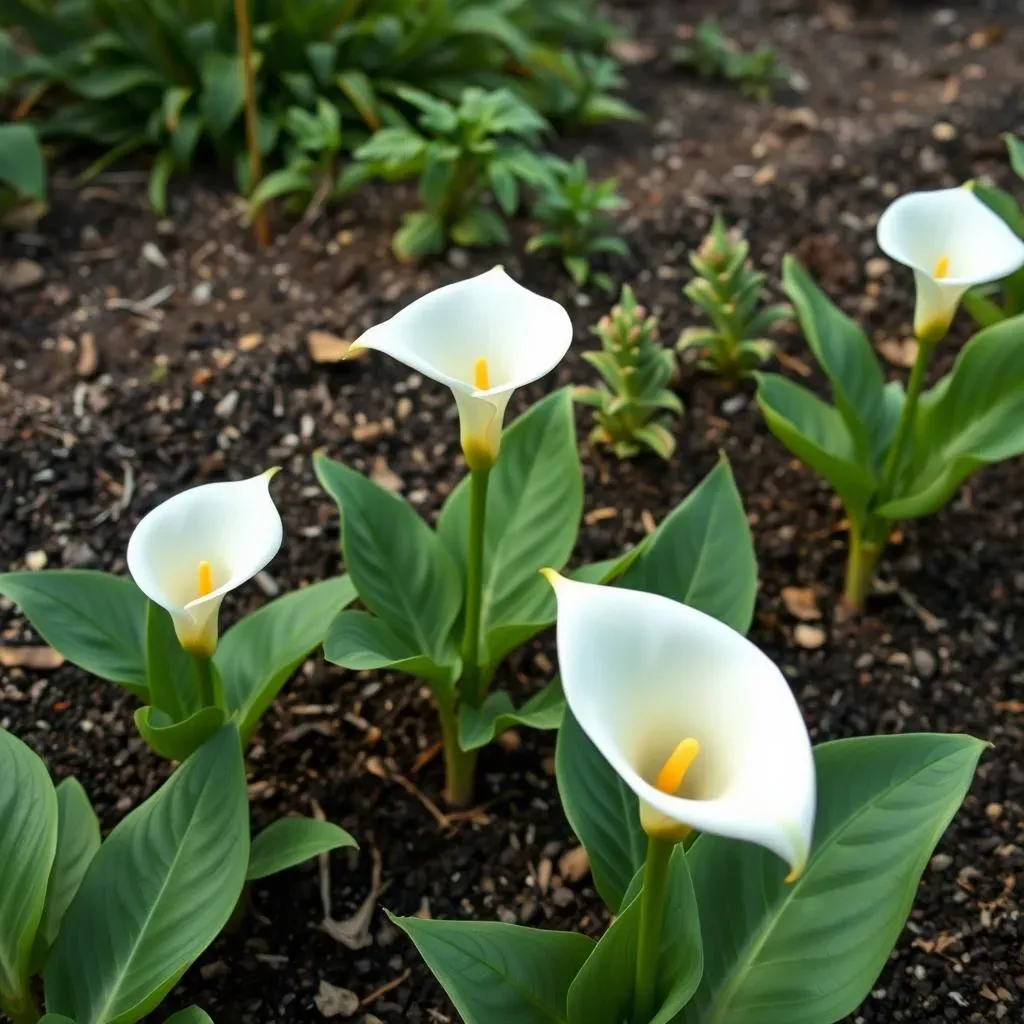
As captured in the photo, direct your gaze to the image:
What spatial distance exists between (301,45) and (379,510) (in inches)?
65.3

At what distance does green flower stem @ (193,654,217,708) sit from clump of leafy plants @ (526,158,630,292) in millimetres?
1347

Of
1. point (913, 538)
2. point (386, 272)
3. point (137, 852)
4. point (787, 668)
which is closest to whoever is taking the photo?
Result: point (137, 852)

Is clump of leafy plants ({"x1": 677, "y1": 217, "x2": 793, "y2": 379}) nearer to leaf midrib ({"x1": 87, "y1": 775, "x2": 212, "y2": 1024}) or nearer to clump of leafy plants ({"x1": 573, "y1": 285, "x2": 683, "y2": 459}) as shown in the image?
clump of leafy plants ({"x1": 573, "y1": 285, "x2": 683, "y2": 459})

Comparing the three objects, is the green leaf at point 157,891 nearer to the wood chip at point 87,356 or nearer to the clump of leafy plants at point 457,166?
the wood chip at point 87,356

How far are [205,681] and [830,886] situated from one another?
2.61 feet

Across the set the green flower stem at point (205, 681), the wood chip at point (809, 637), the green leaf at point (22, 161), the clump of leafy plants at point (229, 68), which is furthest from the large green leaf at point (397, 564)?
the green leaf at point (22, 161)

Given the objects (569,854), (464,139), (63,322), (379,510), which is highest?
(464,139)

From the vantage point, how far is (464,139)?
2.41m

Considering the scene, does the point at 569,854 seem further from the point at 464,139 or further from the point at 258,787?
the point at 464,139

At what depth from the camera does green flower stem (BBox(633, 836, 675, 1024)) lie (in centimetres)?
104

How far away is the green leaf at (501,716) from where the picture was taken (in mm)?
1560

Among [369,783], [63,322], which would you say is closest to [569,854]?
[369,783]

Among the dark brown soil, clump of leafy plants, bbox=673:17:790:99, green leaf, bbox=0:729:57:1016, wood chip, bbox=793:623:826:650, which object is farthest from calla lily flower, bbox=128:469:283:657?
clump of leafy plants, bbox=673:17:790:99

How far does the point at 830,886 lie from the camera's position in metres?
1.33
